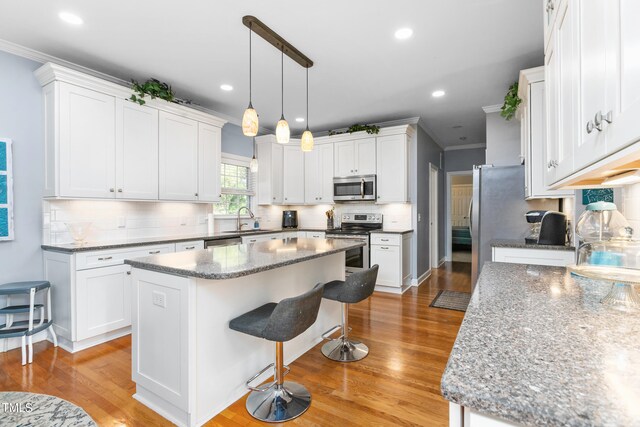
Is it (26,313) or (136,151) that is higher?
(136,151)

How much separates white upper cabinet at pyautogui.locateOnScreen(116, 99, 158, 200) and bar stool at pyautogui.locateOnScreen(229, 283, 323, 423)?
2.25 m

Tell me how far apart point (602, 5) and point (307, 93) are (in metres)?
3.24

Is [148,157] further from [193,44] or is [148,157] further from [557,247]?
[557,247]

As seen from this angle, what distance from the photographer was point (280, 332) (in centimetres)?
171

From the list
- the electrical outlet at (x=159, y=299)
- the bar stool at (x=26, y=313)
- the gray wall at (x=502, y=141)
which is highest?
the gray wall at (x=502, y=141)

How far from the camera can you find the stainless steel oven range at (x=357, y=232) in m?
4.76

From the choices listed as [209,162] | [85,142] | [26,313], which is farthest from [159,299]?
[209,162]

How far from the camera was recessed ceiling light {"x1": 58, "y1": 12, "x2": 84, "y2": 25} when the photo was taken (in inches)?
92.5

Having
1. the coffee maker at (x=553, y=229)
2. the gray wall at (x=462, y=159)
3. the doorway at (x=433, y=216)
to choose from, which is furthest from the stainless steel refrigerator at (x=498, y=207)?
the gray wall at (x=462, y=159)

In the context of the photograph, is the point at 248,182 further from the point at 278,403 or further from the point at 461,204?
the point at 461,204

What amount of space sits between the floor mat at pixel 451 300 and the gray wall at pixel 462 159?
343 cm

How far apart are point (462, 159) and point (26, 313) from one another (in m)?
7.48

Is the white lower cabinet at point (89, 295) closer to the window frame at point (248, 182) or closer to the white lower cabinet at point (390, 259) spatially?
the window frame at point (248, 182)

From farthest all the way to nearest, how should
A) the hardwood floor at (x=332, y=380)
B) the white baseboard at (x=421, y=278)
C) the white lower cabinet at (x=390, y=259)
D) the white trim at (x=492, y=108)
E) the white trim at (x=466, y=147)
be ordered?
the white trim at (x=466, y=147), the white baseboard at (x=421, y=278), the white lower cabinet at (x=390, y=259), the white trim at (x=492, y=108), the hardwood floor at (x=332, y=380)
